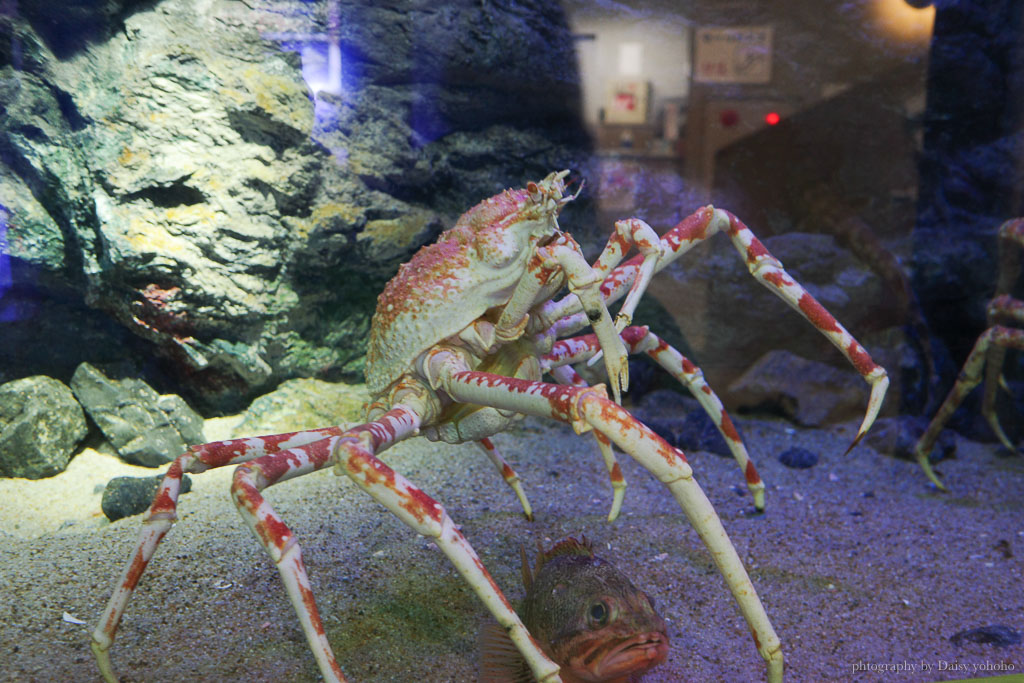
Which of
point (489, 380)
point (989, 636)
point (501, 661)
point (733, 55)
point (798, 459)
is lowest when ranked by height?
point (798, 459)

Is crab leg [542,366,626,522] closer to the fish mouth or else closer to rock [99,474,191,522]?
the fish mouth

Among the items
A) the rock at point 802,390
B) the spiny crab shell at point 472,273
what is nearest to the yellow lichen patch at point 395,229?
the spiny crab shell at point 472,273

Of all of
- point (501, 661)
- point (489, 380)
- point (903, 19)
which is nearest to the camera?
point (501, 661)

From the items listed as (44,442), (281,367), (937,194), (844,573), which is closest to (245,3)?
(281,367)

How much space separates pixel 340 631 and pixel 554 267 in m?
1.17

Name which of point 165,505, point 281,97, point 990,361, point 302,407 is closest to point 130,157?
point 281,97

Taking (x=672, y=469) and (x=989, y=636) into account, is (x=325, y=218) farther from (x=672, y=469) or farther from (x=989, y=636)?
(x=989, y=636)

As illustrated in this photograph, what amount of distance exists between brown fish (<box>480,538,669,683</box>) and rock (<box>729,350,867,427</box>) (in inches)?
98.8

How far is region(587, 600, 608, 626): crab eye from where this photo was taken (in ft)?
4.64

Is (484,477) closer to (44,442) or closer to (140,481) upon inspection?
(140,481)

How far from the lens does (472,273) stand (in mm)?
1817

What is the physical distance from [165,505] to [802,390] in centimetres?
346

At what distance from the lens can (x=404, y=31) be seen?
2453mm

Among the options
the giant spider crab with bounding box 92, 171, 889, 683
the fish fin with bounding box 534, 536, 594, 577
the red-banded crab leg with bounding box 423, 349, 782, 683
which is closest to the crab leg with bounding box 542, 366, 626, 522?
the giant spider crab with bounding box 92, 171, 889, 683
